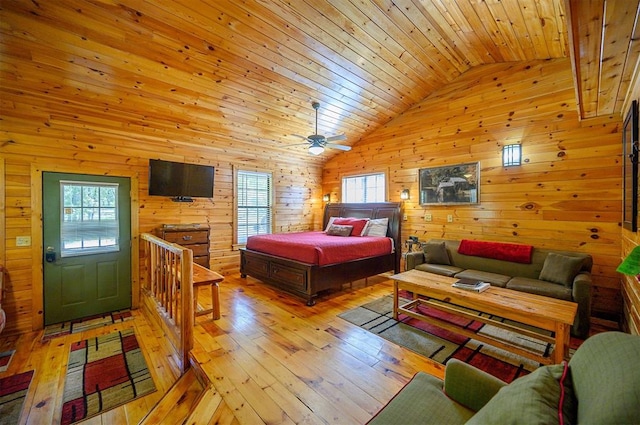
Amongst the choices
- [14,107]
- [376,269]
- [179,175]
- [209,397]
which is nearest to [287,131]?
[179,175]

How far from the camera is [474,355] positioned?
2.60m

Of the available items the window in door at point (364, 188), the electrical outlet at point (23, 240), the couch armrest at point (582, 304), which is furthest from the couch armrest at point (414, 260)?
the electrical outlet at point (23, 240)

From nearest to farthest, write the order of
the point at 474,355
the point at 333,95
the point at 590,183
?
the point at 474,355
the point at 590,183
the point at 333,95

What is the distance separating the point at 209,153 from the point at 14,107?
2.42 m

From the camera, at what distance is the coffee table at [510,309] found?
221cm

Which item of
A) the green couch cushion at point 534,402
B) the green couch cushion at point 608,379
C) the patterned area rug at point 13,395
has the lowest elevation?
the patterned area rug at point 13,395

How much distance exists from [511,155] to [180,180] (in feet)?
16.9

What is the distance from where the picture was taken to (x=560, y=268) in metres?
3.29

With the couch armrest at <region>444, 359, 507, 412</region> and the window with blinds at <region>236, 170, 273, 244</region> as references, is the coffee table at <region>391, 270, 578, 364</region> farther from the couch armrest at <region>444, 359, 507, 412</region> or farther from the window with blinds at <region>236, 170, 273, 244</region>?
the window with blinds at <region>236, 170, 273, 244</region>

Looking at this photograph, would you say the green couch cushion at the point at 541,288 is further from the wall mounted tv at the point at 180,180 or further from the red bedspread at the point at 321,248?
the wall mounted tv at the point at 180,180

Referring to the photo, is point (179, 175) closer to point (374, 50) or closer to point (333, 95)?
point (333, 95)

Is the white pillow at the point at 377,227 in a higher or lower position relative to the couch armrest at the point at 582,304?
higher

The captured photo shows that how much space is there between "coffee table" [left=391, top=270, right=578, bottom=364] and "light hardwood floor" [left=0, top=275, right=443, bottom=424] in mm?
655

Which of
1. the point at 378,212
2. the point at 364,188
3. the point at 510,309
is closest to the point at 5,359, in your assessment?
the point at 510,309
